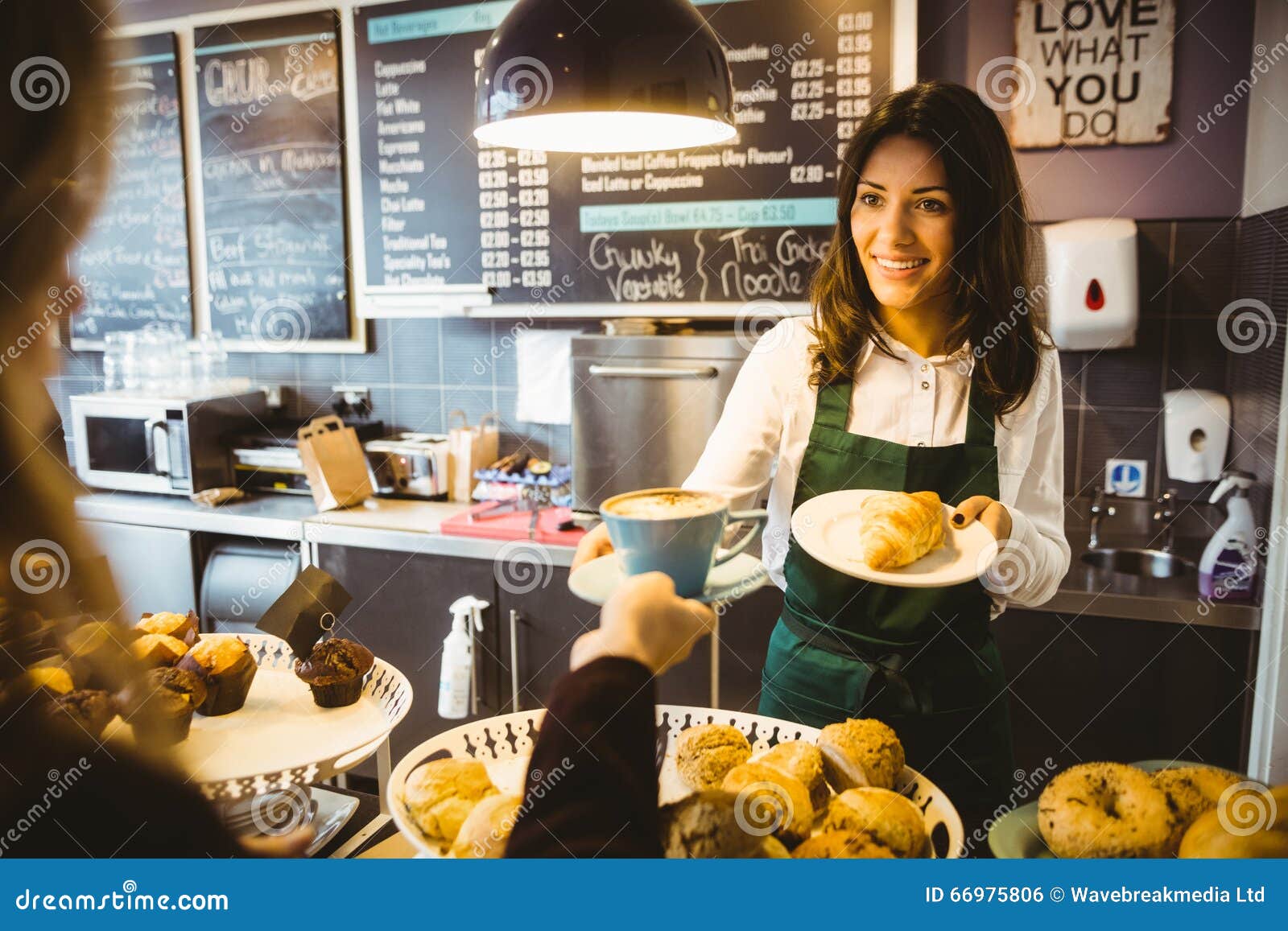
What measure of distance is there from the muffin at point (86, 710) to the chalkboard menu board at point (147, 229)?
2336 mm

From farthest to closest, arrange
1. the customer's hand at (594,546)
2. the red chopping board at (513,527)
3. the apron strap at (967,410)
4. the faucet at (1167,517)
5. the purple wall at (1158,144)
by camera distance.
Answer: the red chopping board at (513,527) < the faucet at (1167,517) < the purple wall at (1158,144) < the apron strap at (967,410) < the customer's hand at (594,546)

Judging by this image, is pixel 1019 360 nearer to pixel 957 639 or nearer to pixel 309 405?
pixel 957 639

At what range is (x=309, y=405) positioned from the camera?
2.99 meters

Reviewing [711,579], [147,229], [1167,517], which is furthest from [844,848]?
[147,229]

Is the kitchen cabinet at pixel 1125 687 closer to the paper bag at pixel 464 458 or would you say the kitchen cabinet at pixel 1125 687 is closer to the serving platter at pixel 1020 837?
the serving platter at pixel 1020 837

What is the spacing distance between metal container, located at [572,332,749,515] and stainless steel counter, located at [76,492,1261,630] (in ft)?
0.74

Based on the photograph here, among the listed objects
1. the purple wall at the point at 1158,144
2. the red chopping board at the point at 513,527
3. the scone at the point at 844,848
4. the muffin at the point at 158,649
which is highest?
the purple wall at the point at 1158,144

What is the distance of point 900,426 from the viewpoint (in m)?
1.24

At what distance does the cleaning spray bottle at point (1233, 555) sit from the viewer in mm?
1766

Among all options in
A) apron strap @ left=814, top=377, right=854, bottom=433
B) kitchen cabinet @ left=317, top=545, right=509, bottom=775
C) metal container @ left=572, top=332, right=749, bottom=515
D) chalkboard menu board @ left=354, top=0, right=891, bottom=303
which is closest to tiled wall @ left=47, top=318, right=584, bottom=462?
chalkboard menu board @ left=354, top=0, right=891, bottom=303

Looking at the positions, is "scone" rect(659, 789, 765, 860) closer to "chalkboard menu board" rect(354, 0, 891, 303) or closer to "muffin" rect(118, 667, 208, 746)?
"muffin" rect(118, 667, 208, 746)

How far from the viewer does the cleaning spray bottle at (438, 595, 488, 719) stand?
1.97m

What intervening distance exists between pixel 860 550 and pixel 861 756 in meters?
0.24

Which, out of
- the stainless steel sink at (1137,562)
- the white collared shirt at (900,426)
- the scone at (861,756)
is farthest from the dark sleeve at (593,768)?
the stainless steel sink at (1137,562)
